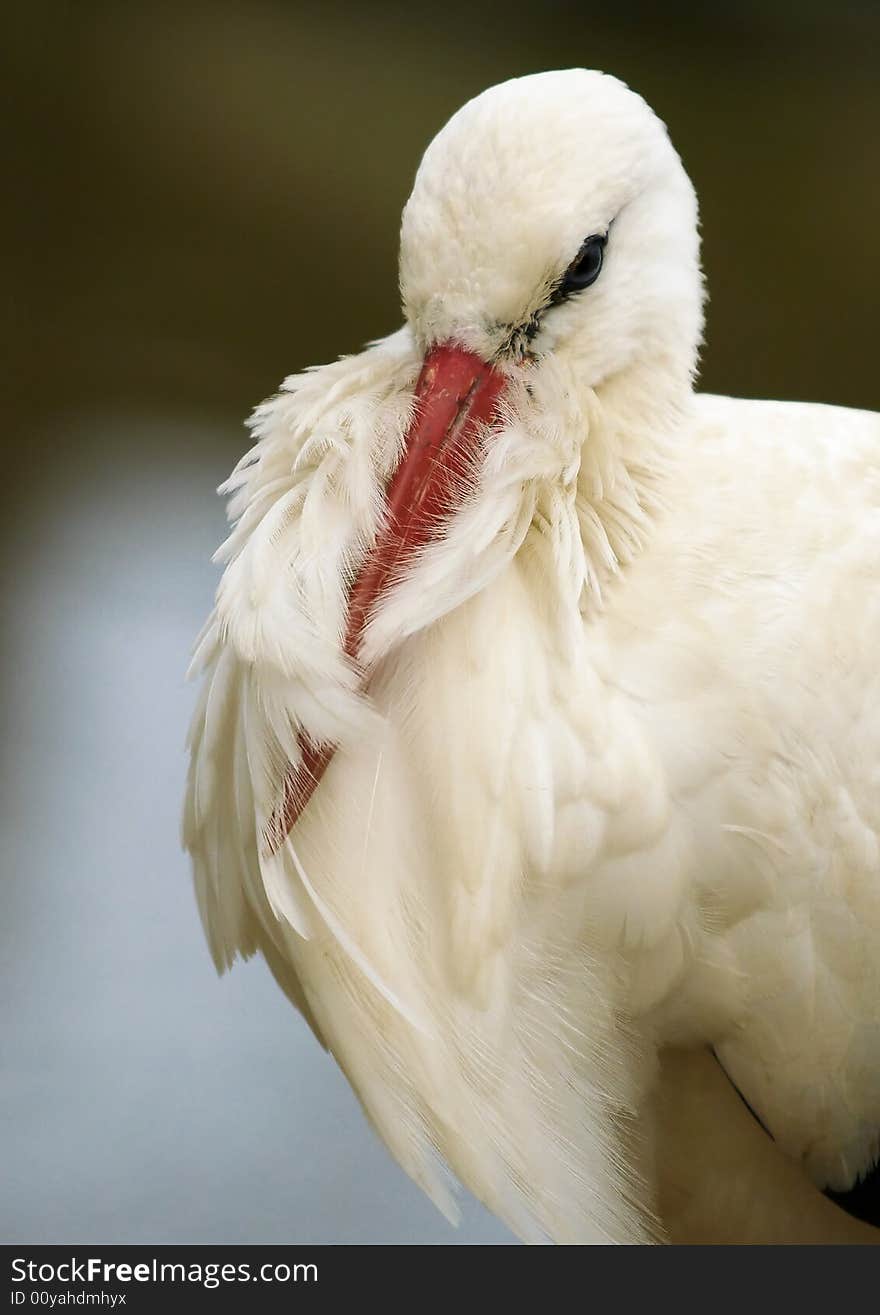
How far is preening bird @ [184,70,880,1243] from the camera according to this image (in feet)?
3.24

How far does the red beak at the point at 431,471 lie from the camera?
1001 mm

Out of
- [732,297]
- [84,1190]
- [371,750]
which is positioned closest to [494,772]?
[371,750]

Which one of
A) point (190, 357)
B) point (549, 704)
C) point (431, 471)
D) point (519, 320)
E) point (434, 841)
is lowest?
point (190, 357)

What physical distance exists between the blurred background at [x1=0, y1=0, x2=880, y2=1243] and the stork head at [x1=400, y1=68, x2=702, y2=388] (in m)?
0.98

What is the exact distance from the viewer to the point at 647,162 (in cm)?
104

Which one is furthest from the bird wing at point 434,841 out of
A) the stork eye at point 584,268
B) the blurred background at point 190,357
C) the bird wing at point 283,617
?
the blurred background at point 190,357

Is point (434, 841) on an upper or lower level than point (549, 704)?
lower

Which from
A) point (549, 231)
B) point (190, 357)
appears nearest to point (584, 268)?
point (549, 231)

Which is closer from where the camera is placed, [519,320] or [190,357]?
[519,320]

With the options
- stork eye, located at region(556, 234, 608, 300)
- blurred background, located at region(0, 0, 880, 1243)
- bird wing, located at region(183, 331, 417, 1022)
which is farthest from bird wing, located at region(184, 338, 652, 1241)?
blurred background, located at region(0, 0, 880, 1243)

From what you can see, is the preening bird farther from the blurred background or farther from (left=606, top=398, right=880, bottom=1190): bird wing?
the blurred background

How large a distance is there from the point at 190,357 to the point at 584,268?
236 centimetres

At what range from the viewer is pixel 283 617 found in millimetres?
985

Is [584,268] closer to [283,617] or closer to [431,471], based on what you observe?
[431,471]
